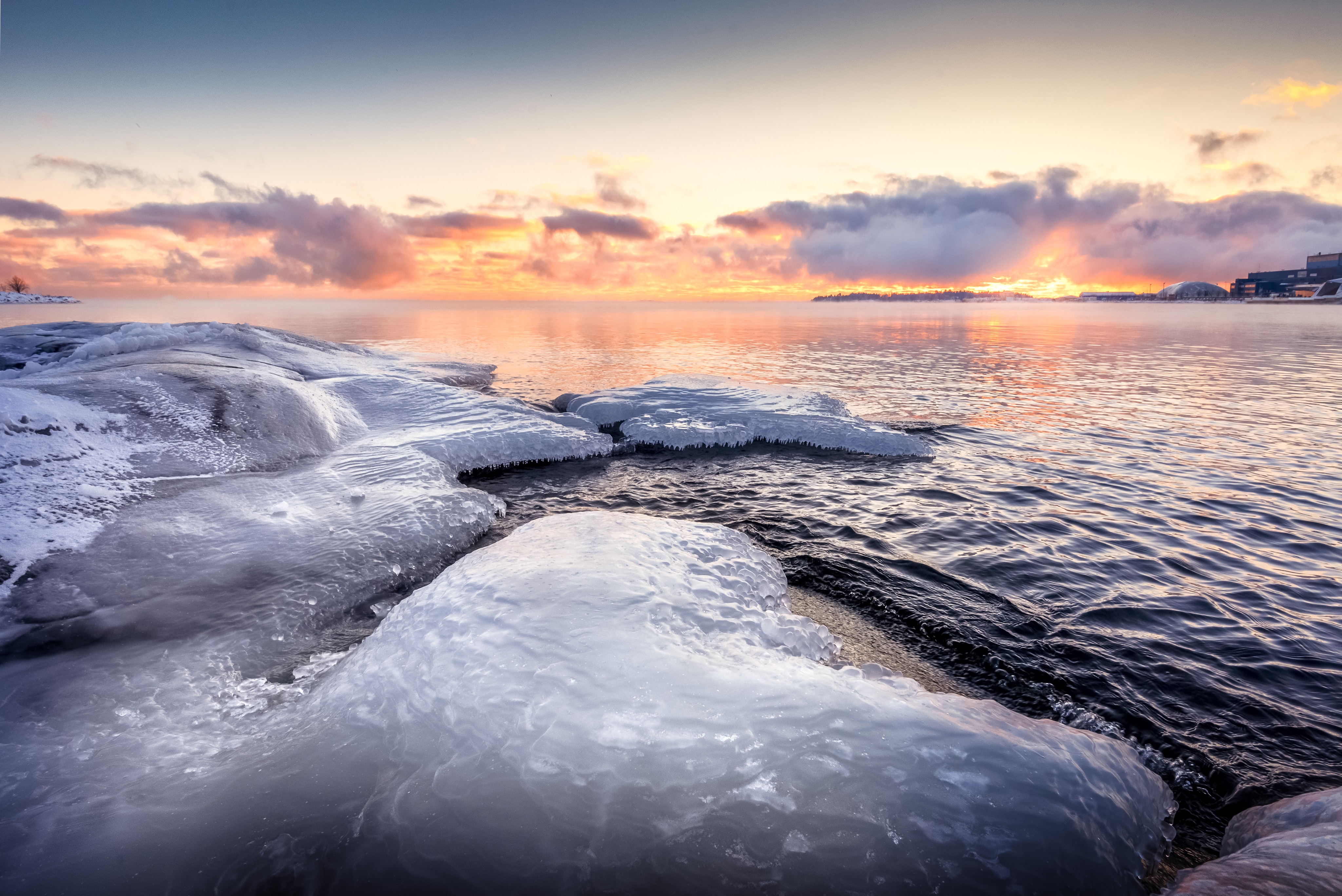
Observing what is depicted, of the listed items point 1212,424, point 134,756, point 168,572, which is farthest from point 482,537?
point 1212,424

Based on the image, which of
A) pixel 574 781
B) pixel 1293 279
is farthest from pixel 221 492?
pixel 1293 279

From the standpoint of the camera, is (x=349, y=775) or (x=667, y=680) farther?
(x=667, y=680)

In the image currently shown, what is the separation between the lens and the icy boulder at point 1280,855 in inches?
121

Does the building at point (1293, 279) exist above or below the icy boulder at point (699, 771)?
above

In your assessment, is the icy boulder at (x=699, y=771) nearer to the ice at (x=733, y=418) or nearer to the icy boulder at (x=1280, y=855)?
the icy boulder at (x=1280, y=855)

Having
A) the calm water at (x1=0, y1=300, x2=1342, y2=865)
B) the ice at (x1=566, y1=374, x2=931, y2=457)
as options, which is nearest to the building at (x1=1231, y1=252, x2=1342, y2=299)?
the calm water at (x1=0, y1=300, x2=1342, y2=865)

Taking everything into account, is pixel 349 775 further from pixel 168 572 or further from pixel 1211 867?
pixel 1211 867

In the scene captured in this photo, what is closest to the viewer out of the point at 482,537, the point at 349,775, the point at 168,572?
the point at 349,775

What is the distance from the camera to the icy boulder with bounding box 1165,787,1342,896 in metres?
3.07

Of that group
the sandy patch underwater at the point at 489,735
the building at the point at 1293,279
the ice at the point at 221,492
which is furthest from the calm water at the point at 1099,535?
the building at the point at 1293,279

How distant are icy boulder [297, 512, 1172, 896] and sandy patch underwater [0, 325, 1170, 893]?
0.02 metres

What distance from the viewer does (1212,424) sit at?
589 inches

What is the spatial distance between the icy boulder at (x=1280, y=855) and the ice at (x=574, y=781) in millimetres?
367

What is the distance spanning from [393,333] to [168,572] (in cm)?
4954
